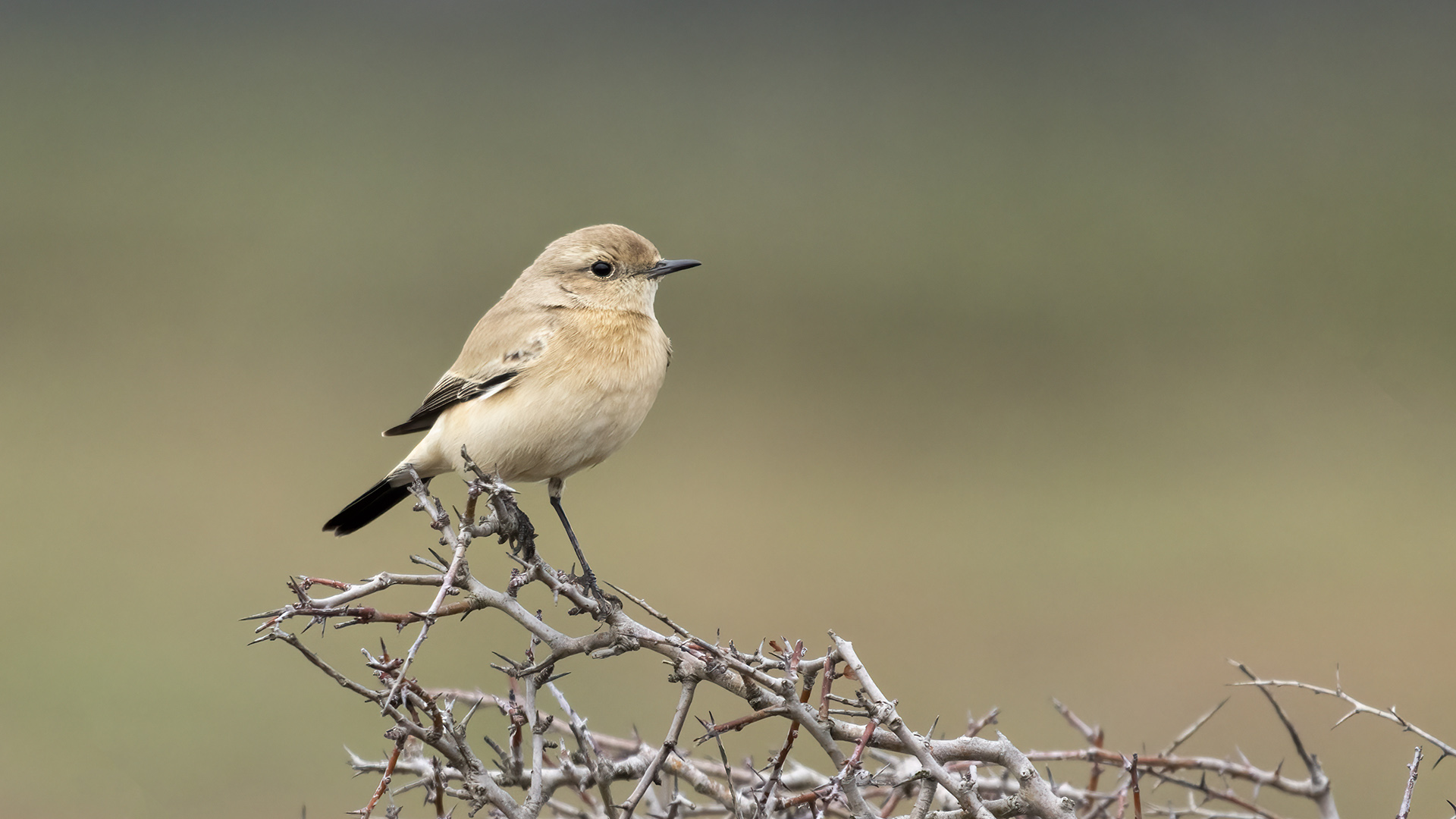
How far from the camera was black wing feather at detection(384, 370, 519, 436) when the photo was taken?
3.31m

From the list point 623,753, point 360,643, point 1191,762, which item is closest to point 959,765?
point 1191,762

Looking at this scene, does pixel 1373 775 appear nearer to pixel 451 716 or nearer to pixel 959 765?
pixel 959 765

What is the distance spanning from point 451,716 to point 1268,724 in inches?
319

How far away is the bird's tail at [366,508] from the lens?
342 cm

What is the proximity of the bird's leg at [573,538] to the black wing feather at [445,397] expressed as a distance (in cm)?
32

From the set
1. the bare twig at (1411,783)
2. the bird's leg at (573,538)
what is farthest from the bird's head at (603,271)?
the bare twig at (1411,783)

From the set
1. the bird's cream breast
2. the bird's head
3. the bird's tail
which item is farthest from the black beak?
the bird's tail

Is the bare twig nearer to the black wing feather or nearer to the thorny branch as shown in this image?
the thorny branch

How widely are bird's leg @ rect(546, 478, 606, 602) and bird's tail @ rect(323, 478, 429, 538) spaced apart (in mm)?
400

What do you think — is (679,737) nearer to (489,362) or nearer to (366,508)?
(489,362)

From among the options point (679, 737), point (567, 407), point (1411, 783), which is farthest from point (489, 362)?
point (1411, 783)

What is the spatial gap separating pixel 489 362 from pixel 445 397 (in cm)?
18

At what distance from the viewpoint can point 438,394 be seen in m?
3.46

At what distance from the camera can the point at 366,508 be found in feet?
11.4
